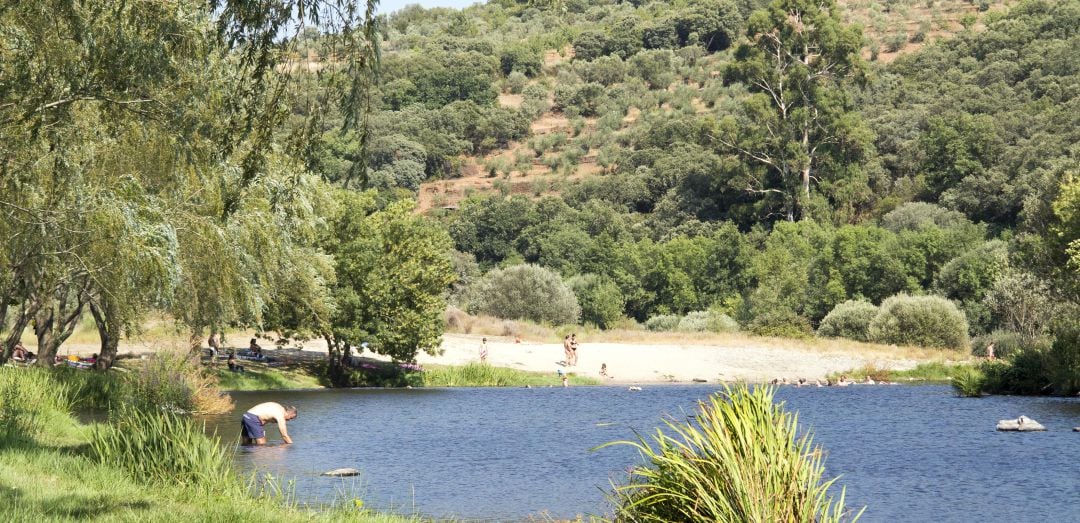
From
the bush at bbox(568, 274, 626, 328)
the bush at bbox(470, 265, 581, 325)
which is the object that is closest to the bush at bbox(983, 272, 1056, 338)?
the bush at bbox(470, 265, 581, 325)

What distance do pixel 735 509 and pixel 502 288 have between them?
62277 millimetres

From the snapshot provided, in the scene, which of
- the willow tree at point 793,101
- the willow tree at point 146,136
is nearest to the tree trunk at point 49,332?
the willow tree at point 146,136

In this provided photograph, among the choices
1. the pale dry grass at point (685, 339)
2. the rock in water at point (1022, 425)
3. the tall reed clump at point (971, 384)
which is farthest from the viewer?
the pale dry grass at point (685, 339)

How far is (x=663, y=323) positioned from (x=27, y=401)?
57.3 meters

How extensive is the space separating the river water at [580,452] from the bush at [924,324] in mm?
19029

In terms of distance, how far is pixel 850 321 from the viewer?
66.5m

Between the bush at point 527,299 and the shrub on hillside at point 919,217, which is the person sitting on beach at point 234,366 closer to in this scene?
the bush at point 527,299

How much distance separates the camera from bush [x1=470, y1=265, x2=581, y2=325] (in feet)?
236

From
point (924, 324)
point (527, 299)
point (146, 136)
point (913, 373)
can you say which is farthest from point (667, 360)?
point (146, 136)

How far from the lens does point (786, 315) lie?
6906 cm

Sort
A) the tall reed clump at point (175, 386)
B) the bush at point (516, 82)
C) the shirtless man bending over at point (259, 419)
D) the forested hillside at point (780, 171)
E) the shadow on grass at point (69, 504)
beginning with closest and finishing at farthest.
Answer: the shadow on grass at point (69, 504), the shirtless man bending over at point (259, 419), the tall reed clump at point (175, 386), the forested hillside at point (780, 171), the bush at point (516, 82)

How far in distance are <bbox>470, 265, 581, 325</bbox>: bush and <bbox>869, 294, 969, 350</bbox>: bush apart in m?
19.5

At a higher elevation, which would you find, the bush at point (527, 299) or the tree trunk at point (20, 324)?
the bush at point (527, 299)

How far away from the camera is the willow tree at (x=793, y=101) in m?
93.7
